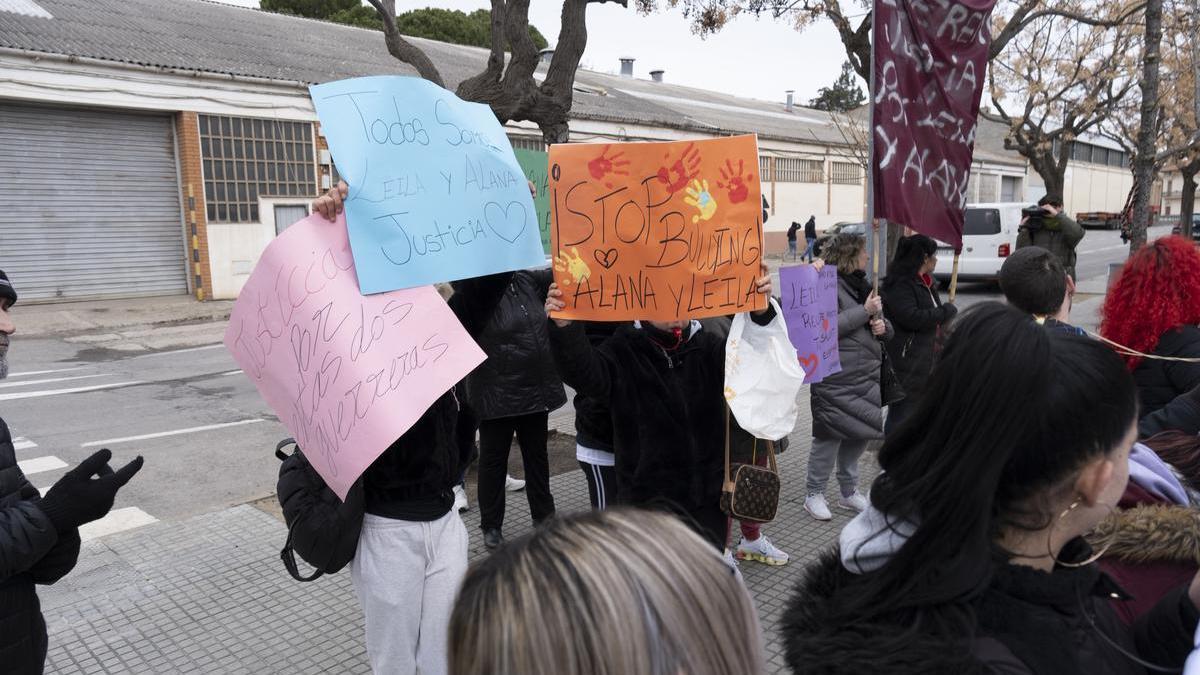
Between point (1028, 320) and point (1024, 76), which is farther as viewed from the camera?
point (1024, 76)

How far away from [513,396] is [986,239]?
1600 cm

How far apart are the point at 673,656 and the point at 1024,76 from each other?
20.1 meters

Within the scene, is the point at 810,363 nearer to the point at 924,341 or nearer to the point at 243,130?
the point at 924,341

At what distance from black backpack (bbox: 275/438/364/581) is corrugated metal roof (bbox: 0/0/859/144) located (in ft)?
57.1

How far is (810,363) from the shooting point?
4.48 metres

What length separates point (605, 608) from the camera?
0.91m

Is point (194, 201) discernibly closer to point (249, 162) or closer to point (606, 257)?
point (249, 162)

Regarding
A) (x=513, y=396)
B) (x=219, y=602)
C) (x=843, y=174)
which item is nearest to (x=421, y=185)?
(x=513, y=396)

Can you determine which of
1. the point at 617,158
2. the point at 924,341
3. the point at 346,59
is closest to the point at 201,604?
the point at 617,158

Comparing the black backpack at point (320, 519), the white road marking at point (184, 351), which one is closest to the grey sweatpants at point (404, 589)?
the black backpack at point (320, 519)

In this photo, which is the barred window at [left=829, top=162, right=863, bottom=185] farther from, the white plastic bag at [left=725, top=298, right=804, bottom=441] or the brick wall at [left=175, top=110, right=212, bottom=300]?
the white plastic bag at [left=725, top=298, right=804, bottom=441]

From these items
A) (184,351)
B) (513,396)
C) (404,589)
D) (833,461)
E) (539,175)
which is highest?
(539,175)

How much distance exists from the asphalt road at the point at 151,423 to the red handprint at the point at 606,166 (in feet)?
13.0

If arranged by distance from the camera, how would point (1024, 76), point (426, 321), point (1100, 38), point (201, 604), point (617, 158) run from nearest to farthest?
point (426, 321), point (617, 158), point (201, 604), point (1100, 38), point (1024, 76)
